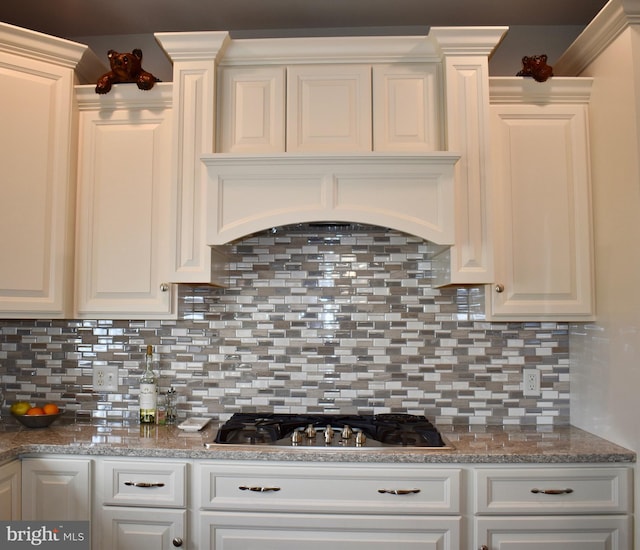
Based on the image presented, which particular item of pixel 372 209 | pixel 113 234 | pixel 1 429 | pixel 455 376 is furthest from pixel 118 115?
pixel 455 376

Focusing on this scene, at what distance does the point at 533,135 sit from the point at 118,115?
177 centimetres

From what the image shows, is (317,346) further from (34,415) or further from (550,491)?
(34,415)

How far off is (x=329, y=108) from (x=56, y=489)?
182 cm

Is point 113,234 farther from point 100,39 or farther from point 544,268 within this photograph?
point 544,268

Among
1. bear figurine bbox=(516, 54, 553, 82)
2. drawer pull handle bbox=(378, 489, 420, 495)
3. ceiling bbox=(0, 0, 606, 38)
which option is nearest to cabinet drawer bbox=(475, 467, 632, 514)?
drawer pull handle bbox=(378, 489, 420, 495)

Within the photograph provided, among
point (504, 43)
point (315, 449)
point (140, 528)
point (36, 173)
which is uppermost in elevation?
point (504, 43)

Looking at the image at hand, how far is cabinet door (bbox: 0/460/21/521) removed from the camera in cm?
194

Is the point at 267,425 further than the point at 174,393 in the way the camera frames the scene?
No

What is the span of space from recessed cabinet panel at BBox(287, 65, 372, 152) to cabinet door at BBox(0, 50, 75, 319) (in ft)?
3.13

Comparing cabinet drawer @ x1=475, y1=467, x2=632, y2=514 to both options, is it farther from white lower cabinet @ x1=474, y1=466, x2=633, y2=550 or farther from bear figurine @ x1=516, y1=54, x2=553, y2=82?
bear figurine @ x1=516, y1=54, x2=553, y2=82

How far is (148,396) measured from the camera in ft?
7.92

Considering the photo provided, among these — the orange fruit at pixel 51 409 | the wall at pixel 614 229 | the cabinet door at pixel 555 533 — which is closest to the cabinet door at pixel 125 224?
the orange fruit at pixel 51 409

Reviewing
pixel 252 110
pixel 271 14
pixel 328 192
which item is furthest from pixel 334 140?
pixel 271 14

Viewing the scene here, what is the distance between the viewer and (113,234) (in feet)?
7.68
